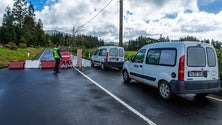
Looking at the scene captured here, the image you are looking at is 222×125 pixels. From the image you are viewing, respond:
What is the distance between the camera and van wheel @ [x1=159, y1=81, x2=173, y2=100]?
720 cm

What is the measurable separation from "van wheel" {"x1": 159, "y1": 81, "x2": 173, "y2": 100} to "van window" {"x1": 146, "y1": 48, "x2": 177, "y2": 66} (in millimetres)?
724

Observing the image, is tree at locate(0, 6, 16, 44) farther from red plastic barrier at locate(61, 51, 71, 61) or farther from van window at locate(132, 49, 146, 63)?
van window at locate(132, 49, 146, 63)

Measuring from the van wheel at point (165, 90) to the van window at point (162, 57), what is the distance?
724mm

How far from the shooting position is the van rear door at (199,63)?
269 inches

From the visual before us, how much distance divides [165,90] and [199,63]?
145cm

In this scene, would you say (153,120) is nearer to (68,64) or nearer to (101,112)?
(101,112)

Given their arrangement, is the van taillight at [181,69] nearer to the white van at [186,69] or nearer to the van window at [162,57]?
the white van at [186,69]

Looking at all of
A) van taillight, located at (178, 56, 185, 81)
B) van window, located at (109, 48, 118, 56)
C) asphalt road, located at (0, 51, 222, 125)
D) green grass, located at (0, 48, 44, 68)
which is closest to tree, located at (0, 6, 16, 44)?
green grass, located at (0, 48, 44, 68)

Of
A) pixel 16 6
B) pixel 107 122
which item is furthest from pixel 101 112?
pixel 16 6

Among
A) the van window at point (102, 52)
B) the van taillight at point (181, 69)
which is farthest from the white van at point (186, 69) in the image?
the van window at point (102, 52)

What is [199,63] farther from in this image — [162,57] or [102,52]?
[102,52]

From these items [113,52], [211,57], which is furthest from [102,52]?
[211,57]

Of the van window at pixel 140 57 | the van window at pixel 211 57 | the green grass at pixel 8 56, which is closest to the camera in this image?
the van window at pixel 211 57

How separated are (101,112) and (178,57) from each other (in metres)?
3.08
